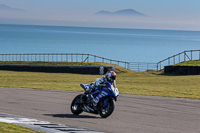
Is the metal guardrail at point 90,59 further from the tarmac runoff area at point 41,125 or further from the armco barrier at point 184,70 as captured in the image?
the tarmac runoff area at point 41,125

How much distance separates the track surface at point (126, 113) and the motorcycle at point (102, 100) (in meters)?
0.25

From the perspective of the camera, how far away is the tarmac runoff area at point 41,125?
10.3 metres

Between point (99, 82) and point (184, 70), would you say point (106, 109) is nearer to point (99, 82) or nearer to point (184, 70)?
point (99, 82)

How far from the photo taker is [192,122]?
Answer: 11711 mm

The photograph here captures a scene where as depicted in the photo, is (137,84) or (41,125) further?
(137,84)

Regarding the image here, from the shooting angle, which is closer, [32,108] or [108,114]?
[108,114]

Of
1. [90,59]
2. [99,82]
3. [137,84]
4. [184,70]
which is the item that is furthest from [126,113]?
[90,59]

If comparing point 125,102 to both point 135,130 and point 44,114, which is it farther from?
point 135,130

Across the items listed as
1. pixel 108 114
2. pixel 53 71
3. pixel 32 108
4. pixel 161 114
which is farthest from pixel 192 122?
pixel 53 71

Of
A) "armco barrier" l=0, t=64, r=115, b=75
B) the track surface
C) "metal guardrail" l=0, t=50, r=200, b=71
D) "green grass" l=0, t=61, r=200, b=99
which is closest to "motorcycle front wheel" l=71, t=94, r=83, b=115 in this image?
the track surface

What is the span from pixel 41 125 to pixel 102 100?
222 cm

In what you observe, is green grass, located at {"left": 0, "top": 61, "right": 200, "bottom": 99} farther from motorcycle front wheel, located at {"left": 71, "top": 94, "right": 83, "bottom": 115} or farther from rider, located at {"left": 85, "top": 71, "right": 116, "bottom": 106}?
rider, located at {"left": 85, "top": 71, "right": 116, "bottom": 106}

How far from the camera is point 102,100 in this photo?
12.3 meters

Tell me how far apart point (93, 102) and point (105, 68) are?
29.0 m
